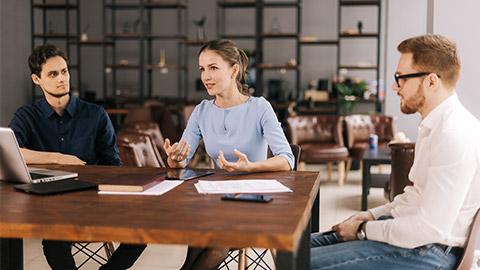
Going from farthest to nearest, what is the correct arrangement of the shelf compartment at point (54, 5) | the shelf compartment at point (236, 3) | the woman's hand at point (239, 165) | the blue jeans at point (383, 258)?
the shelf compartment at point (54, 5) → the shelf compartment at point (236, 3) → the woman's hand at point (239, 165) → the blue jeans at point (383, 258)

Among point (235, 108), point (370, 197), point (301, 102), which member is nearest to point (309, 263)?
point (235, 108)

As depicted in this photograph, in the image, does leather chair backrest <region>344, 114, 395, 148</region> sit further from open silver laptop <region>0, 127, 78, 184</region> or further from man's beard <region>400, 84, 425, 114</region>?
open silver laptop <region>0, 127, 78, 184</region>


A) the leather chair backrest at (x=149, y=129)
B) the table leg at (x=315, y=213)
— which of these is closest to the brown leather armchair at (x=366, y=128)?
the leather chair backrest at (x=149, y=129)

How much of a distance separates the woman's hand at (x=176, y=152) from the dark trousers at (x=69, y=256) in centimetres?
48

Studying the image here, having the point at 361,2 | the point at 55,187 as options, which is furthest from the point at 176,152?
the point at 361,2

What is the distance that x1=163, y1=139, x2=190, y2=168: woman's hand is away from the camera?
2250 millimetres

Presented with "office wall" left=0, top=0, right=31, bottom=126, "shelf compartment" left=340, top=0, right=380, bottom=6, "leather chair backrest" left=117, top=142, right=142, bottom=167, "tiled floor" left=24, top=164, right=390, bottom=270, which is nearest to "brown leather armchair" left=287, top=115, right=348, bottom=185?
"tiled floor" left=24, top=164, right=390, bottom=270

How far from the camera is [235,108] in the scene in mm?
2688

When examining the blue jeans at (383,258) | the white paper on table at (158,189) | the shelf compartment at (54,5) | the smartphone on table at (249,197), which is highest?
the shelf compartment at (54,5)

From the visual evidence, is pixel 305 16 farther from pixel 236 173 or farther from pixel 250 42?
pixel 236 173

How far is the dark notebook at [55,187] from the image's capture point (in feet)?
5.41

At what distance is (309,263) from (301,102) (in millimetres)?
8222

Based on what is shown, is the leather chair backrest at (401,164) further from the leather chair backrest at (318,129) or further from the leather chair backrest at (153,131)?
the leather chair backrest at (318,129)

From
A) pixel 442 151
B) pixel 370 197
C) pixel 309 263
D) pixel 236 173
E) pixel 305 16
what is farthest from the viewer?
pixel 305 16
